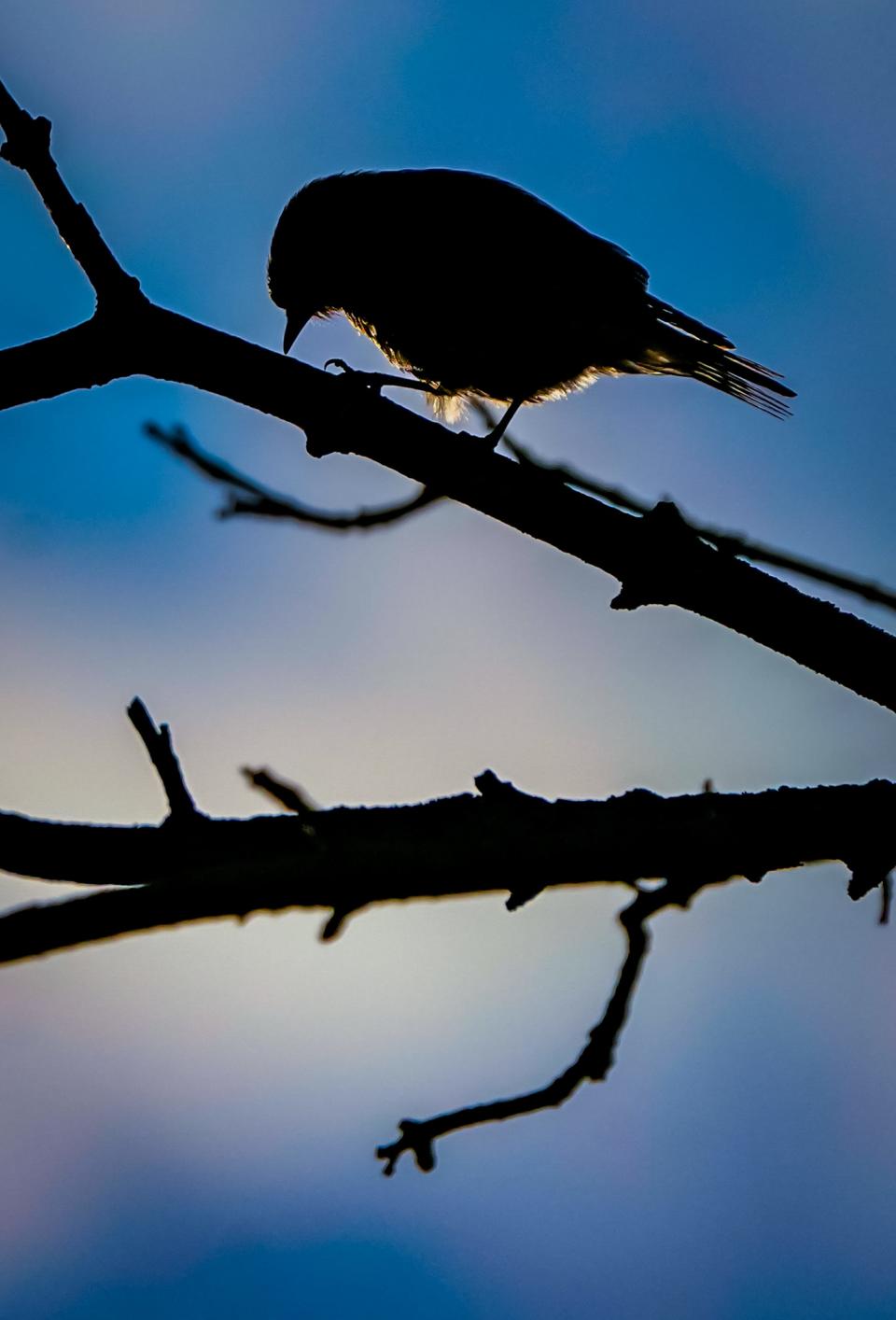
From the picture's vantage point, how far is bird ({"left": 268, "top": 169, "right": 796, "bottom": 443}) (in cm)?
516

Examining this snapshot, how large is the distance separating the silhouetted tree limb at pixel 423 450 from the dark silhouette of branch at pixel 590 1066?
0.92 meters

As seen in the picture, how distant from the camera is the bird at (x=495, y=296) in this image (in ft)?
16.9

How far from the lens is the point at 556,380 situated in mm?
5574

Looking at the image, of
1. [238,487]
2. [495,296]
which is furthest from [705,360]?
[238,487]

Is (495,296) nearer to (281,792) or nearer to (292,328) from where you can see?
(292,328)

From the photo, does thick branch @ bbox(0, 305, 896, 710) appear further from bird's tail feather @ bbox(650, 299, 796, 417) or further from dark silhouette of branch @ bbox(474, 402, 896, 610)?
bird's tail feather @ bbox(650, 299, 796, 417)

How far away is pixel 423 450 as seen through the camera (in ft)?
8.98

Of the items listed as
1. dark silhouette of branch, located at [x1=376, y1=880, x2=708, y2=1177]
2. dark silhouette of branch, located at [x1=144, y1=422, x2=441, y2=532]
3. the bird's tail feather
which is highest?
the bird's tail feather

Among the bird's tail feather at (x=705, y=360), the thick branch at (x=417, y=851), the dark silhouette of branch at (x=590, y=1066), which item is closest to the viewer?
the thick branch at (x=417, y=851)

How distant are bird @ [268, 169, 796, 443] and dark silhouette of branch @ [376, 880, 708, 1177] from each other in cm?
316

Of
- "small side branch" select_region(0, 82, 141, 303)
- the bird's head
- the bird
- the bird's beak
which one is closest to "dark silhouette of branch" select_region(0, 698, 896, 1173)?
"small side branch" select_region(0, 82, 141, 303)

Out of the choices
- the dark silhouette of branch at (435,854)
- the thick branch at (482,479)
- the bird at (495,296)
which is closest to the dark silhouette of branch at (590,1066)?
the dark silhouette of branch at (435,854)

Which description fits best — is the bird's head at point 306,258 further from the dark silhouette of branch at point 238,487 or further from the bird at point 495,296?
the dark silhouette of branch at point 238,487

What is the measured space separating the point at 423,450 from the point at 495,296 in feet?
8.92
